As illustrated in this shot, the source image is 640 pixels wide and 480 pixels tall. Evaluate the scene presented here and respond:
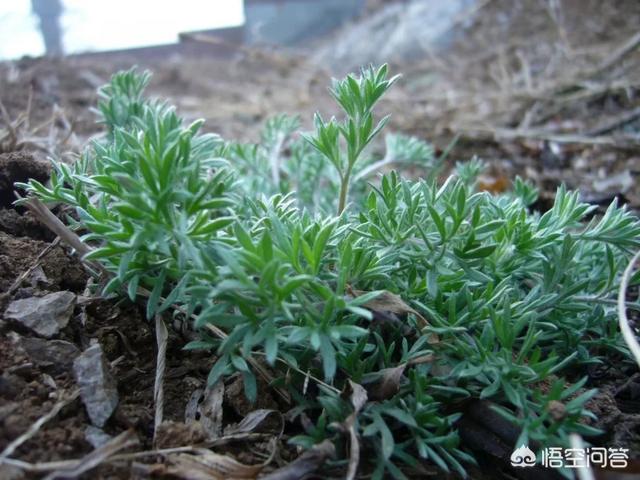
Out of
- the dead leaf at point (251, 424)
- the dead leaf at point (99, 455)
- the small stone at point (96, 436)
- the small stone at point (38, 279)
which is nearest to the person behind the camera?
the dead leaf at point (99, 455)

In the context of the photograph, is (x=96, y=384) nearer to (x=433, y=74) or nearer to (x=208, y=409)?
(x=208, y=409)

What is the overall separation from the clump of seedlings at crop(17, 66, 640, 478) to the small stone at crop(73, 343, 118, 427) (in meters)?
0.17

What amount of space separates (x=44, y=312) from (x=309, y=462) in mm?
772

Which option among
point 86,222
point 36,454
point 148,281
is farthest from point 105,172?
point 36,454

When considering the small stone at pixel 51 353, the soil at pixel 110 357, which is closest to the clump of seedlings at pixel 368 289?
the soil at pixel 110 357

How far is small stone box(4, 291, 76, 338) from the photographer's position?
1368 mm

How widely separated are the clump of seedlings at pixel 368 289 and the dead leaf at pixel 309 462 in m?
0.04

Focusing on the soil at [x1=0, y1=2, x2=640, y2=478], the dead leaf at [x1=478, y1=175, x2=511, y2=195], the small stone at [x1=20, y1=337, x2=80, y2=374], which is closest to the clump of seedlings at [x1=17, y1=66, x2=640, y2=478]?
the soil at [x1=0, y1=2, x2=640, y2=478]

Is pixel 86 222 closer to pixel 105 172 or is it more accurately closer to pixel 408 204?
pixel 105 172

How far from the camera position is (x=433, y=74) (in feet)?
20.7

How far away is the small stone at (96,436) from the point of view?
1187mm

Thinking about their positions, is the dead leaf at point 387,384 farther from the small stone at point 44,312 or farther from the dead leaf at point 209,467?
Result: the small stone at point 44,312

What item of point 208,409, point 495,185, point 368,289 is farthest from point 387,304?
point 495,185

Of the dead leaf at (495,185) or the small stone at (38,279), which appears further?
the dead leaf at (495,185)
